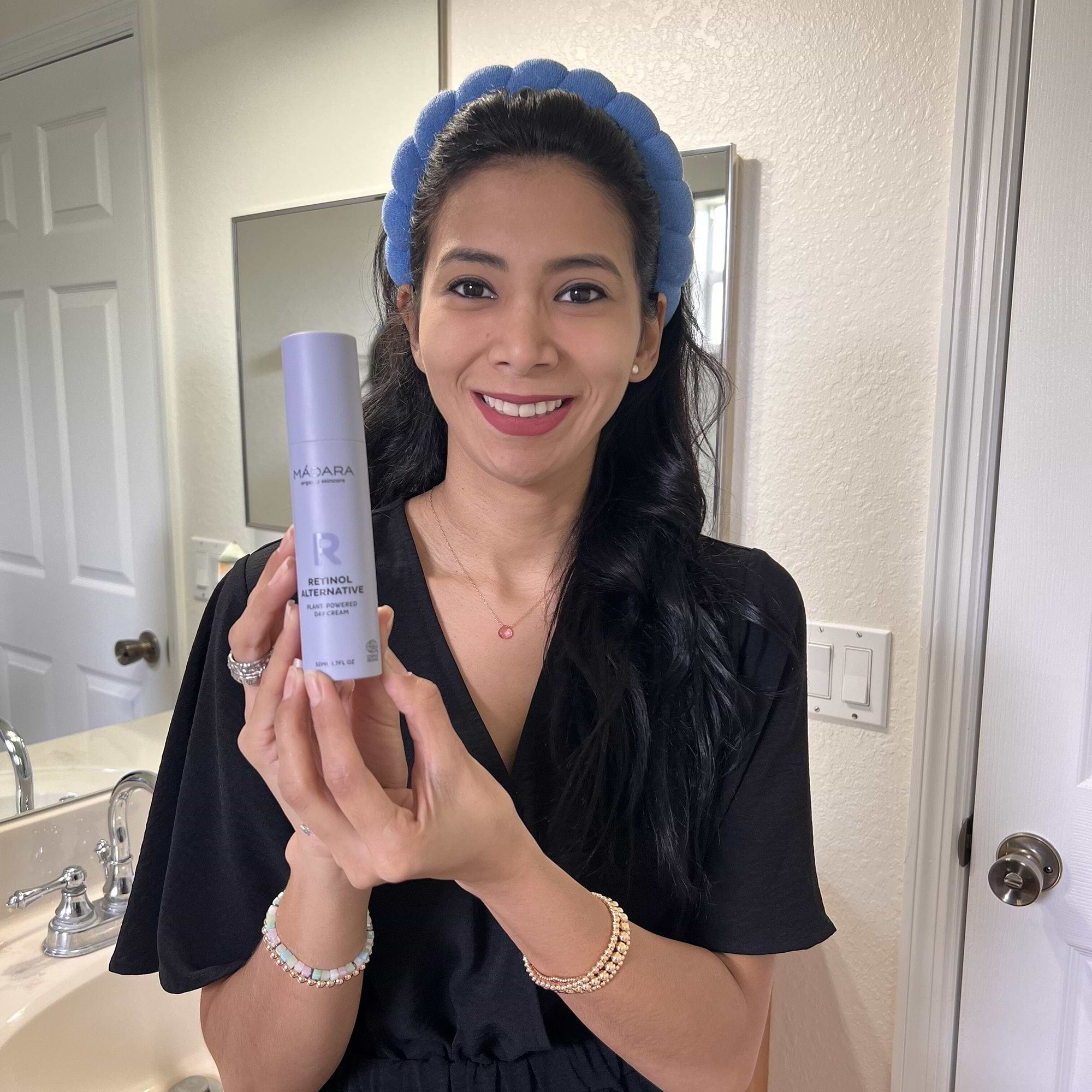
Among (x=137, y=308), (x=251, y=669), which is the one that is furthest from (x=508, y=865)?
(x=137, y=308)

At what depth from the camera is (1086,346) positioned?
3.03 ft

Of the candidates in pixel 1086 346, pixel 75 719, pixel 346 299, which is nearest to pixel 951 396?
pixel 1086 346

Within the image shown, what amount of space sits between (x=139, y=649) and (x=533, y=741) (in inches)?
21.5

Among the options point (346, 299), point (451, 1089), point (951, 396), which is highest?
point (346, 299)

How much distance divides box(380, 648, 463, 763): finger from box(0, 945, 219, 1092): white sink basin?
1.58 ft

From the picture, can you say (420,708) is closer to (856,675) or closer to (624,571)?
(624,571)

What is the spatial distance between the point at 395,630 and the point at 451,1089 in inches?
13.5

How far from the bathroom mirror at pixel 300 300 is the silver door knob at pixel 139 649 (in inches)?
7.1

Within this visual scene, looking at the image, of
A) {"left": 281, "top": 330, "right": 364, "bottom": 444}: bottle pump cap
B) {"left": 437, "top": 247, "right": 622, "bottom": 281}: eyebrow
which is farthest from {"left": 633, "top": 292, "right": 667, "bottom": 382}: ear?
{"left": 281, "top": 330, "right": 364, "bottom": 444}: bottle pump cap

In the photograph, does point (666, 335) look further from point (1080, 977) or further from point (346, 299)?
point (1080, 977)

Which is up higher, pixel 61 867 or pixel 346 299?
pixel 346 299

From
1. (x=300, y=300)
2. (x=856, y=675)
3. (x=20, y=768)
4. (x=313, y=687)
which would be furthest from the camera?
(x=300, y=300)

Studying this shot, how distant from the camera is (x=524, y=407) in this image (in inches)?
27.1

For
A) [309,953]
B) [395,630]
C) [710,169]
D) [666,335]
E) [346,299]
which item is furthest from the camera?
[346,299]
